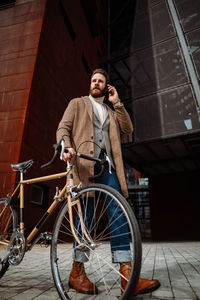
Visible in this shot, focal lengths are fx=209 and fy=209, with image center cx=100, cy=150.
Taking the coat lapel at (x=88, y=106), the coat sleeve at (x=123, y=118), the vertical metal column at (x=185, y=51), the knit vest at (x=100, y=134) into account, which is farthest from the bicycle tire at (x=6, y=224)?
the vertical metal column at (x=185, y=51)

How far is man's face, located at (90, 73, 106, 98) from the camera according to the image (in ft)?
7.84

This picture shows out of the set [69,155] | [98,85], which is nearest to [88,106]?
[98,85]

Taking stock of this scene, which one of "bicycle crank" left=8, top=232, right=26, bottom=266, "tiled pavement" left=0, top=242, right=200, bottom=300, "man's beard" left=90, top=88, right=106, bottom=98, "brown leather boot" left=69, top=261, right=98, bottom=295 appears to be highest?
"man's beard" left=90, top=88, right=106, bottom=98

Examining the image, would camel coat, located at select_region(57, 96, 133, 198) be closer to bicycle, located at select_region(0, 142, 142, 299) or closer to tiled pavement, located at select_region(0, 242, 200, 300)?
bicycle, located at select_region(0, 142, 142, 299)

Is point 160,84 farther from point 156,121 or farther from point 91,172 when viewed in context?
point 91,172

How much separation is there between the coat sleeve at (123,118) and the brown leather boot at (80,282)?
1.51 m

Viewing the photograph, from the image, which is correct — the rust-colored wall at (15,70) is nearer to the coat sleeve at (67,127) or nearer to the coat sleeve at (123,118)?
the coat sleeve at (67,127)

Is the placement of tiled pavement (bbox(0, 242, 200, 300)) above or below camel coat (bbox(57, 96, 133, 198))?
below

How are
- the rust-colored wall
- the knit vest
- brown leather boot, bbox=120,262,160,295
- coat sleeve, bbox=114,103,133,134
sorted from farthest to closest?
the rust-colored wall, coat sleeve, bbox=114,103,133,134, the knit vest, brown leather boot, bbox=120,262,160,295

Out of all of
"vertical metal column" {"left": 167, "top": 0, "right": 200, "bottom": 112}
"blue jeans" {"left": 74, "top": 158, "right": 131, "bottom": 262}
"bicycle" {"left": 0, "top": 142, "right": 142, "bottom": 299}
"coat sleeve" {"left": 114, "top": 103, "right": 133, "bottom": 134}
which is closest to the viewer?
"bicycle" {"left": 0, "top": 142, "right": 142, "bottom": 299}

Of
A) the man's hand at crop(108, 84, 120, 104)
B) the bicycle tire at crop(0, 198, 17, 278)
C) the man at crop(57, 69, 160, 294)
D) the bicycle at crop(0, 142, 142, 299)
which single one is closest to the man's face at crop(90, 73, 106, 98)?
the man at crop(57, 69, 160, 294)

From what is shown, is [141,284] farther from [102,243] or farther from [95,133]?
[95,133]

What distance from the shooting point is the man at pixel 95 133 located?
1.92m

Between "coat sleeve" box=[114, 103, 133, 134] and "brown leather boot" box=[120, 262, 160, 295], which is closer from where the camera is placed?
"brown leather boot" box=[120, 262, 160, 295]
